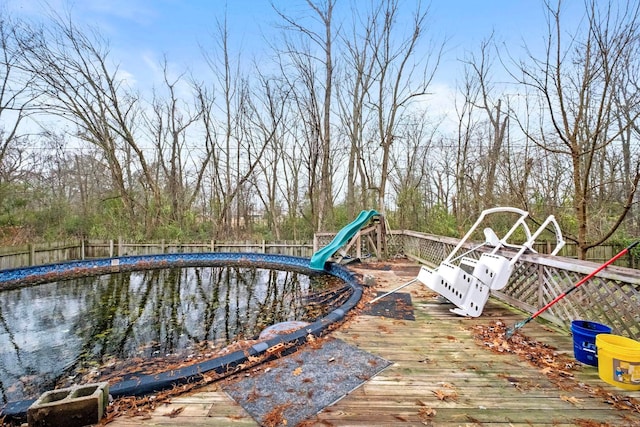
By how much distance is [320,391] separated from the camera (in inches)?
82.0

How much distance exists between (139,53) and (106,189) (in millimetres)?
7114

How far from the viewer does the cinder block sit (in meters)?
1.63

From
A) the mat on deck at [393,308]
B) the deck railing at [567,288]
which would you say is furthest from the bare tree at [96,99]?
the mat on deck at [393,308]

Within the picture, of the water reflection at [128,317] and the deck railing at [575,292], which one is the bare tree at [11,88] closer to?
the water reflection at [128,317]

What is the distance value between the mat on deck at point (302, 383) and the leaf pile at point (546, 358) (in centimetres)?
121

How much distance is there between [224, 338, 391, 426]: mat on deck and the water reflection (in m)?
1.79

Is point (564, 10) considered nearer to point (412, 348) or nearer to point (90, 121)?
point (412, 348)

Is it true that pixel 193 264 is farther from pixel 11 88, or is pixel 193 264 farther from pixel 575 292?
pixel 575 292

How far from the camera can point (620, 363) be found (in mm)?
2033

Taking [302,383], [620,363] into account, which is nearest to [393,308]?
[302,383]

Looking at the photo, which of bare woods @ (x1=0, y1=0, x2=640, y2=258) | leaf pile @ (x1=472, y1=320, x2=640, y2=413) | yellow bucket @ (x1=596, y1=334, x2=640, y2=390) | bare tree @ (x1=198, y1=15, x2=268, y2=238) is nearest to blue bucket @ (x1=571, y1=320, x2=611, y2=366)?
leaf pile @ (x1=472, y1=320, x2=640, y2=413)

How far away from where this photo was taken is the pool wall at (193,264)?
2107mm

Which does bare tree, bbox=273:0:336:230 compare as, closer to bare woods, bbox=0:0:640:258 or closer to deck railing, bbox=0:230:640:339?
bare woods, bbox=0:0:640:258

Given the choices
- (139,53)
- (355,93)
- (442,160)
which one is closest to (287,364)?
(355,93)
